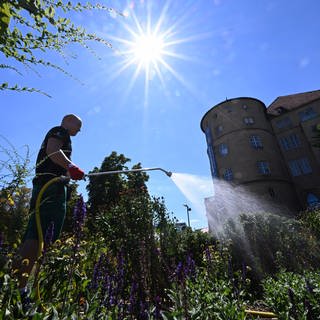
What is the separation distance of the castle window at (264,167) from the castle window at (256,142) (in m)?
2.09

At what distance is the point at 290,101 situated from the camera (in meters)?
31.7

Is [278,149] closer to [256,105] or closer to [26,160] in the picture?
[256,105]

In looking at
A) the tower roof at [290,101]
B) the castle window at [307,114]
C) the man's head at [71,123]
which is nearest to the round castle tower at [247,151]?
the tower roof at [290,101]

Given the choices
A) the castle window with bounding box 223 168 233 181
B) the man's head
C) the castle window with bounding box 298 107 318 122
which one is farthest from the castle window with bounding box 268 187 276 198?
the man's head

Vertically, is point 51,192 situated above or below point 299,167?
below

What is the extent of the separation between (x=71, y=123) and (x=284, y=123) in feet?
103

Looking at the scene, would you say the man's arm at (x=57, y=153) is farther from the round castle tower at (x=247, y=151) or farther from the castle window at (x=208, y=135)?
the castle window at (x=208, y=135)

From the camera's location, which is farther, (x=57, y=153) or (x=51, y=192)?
(x=57, y=153)

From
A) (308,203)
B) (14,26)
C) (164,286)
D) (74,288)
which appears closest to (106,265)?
(74,288)

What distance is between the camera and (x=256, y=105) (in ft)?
99.3

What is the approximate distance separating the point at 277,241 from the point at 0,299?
7561 mm

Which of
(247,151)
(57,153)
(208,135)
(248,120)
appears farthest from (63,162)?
(208,135)

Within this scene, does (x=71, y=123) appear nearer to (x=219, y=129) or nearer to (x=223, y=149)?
(x=223, y=149)

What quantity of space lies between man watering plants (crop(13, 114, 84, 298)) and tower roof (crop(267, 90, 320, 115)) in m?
31.8
